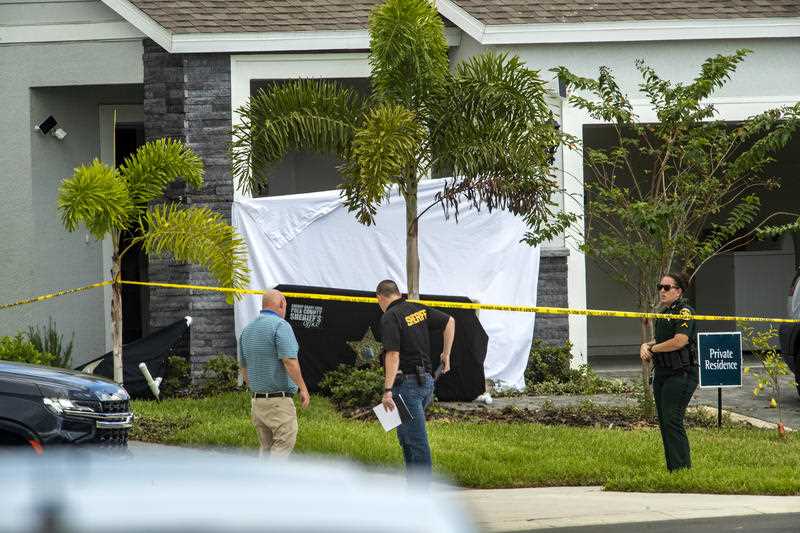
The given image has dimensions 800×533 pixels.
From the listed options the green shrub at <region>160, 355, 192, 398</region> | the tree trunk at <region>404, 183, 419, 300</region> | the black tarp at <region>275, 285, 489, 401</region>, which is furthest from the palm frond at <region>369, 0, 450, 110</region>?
the green shrub at <region>160, 355, 192, 398</region>

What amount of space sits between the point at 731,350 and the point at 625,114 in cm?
261

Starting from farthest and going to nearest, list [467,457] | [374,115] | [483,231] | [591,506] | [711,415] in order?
1. [483,231]
2. [711,415]
3. [374,115]
4. [467,457]
5. [591,506]

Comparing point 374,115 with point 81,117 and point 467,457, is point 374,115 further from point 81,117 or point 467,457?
point 81,117

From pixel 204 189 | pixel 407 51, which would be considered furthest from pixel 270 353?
pixel 204 189

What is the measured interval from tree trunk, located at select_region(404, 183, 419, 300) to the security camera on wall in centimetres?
616

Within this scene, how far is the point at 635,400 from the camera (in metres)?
14.6

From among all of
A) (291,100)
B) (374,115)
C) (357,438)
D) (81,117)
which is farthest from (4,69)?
(357,438)

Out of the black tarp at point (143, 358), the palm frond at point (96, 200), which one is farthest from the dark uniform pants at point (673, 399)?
the black tarp at point (143, 358)

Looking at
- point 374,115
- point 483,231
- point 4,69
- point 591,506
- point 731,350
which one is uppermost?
point 4,69

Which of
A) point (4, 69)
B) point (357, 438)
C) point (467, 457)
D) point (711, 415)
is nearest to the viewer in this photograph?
point (467, 457)

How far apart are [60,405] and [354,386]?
18.7 feet

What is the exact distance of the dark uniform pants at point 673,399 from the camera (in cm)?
996

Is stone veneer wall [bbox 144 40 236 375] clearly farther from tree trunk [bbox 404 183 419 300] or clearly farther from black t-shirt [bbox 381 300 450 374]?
black t-shirt [bbox 381 300 450 374]

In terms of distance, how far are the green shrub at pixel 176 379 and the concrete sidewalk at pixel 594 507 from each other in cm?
630
